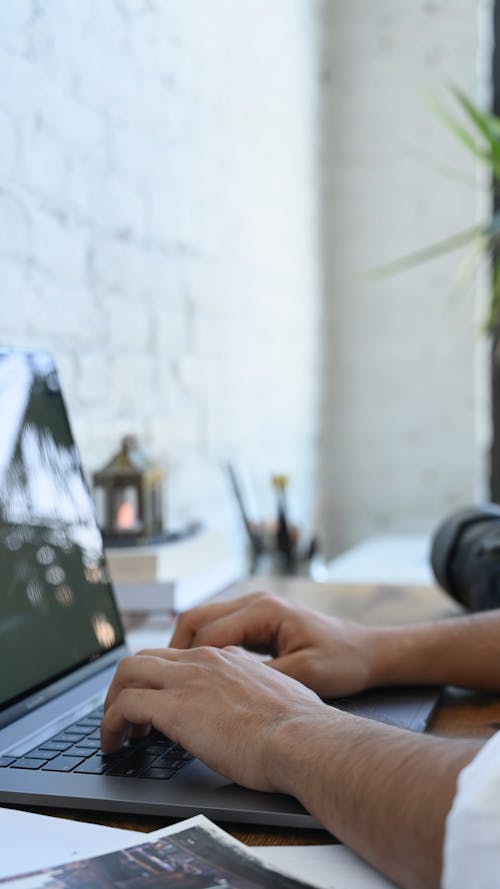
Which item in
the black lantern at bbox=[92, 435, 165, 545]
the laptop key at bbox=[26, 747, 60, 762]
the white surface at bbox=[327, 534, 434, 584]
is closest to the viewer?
the laptop key at bbox=[26, 747, 60, 762]

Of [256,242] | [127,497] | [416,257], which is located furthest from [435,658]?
[416,257]

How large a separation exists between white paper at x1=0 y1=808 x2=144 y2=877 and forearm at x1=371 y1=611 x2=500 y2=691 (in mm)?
371

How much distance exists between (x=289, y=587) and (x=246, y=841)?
2.78 feet

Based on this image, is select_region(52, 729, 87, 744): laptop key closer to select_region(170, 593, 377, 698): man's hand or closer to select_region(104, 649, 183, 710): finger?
select_region(104, 649, 183, 710): finger

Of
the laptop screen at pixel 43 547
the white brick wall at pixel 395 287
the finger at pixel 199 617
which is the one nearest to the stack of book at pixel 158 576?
the laptop screen at pixel 43 547

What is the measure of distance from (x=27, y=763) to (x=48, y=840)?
115 mm

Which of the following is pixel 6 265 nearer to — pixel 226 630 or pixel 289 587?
pixel 289 587

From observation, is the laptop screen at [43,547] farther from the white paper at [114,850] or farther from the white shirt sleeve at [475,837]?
the white shirt sleeve at [475,837]

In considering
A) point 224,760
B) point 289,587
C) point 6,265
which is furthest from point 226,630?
point 6,265

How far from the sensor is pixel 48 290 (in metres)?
1.54

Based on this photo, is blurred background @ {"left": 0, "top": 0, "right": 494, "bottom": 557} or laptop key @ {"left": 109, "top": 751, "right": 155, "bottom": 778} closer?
laptop key @ {"left": 109, "top": 751, "right": 155, "bottom": 778}

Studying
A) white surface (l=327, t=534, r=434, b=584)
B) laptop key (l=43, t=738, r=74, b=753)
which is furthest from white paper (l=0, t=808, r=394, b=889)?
white surface (l=327, t=534, r=434, b=584)

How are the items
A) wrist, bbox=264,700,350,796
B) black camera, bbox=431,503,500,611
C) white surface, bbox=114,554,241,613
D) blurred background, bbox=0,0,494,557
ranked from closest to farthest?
wrist, bbox=264,700,350,796
black camera, bbox=431,503,500,611
white surface, bbox=114,554,241,613
blurred background, bbox=0,0,494,557

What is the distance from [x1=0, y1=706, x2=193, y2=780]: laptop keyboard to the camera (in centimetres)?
68
